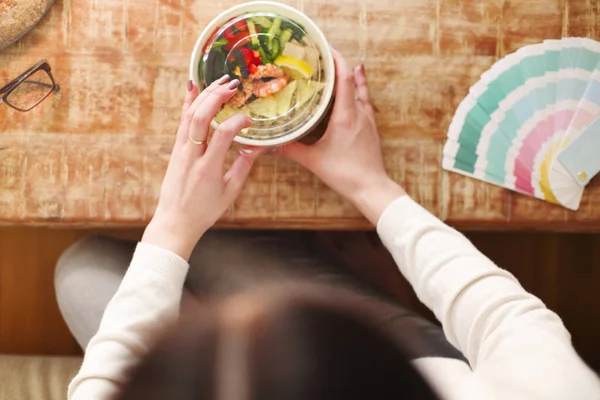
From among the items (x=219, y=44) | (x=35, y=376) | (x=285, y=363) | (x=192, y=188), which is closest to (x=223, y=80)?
(x=219, y=44)

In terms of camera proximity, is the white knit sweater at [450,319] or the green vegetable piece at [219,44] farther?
the green vegetable piece at [219,44]

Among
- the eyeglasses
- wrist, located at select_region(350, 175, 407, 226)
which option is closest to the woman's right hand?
wrist, located at select_region(350, 175, 407, 226)

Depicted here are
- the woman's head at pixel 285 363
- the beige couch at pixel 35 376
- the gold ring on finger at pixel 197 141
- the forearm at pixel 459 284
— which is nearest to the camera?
the woman's head at pixel 285 363

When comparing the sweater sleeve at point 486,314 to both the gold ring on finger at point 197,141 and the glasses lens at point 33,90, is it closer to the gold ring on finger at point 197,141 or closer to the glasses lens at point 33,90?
the gold ring on finger at point 197,141

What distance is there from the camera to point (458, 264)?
70 cm

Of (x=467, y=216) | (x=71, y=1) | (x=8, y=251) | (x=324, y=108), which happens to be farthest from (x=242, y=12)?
(x=8, y=251)

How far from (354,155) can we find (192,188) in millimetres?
252

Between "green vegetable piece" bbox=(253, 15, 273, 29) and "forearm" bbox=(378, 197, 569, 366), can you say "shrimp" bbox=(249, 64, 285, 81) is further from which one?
"forearm" bbox=(378, 197, 569, 366)

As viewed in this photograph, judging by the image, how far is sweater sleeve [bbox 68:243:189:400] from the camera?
69 cm

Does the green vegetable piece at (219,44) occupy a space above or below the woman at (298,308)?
above

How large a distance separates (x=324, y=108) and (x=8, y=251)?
98 centimetres

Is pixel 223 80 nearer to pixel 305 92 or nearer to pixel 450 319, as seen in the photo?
pixel 305 92

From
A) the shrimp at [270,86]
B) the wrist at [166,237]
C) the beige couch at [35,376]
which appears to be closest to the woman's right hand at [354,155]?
the shrimp at [270,86]

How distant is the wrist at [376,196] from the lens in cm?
78
